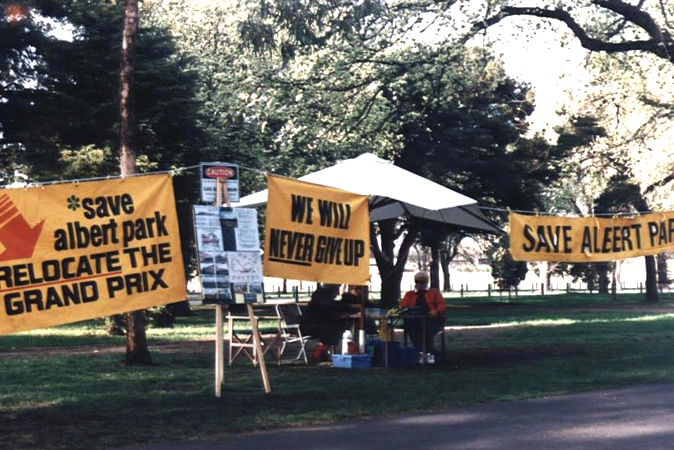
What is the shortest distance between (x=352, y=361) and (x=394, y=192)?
2560mm

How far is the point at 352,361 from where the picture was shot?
16719mm

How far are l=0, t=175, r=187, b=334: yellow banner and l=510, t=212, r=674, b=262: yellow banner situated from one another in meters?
6.89

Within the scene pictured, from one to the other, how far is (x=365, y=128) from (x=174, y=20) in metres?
20.9

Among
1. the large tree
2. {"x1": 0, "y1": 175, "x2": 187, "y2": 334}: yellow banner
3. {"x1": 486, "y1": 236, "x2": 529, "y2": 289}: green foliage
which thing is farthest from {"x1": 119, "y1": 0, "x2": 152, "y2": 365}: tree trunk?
{"x1": 486, "y1": 236, "x2": 529, "y2": 289}: green foliage

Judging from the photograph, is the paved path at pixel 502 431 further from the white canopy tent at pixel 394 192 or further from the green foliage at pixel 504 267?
the green foliage at pixel 504 267

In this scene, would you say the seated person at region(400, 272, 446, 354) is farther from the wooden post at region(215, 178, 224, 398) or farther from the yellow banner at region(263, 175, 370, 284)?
the wooden post at region(215, 178, 224, 398)

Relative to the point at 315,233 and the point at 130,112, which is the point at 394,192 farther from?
the point at 130,112

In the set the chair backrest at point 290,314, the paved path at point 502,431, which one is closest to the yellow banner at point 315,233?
the paved path at point 502,431

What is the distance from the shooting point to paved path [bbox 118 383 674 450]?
374 inches

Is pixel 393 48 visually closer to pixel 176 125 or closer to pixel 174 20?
pixel 176 125

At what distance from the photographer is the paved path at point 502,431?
9.49 meters

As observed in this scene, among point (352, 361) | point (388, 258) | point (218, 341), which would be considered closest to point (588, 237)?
point (352, 361)

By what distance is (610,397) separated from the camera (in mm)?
12906

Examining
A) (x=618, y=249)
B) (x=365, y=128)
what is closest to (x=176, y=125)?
(x=365, y=128)
